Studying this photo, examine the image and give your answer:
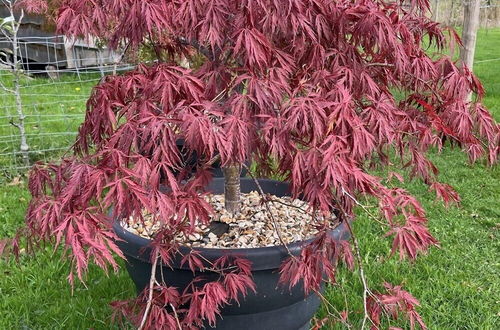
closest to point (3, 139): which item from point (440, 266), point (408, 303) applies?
point (440, 266)

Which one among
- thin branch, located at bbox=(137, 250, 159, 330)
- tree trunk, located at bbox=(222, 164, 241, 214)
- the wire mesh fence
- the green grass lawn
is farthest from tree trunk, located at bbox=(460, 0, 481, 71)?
thin branch, located at bbox=(137, 250, 159, 330)

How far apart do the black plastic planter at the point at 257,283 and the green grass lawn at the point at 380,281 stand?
256mm

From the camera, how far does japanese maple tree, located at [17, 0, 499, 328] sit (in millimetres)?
1562

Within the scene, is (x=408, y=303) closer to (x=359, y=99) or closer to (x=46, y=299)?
(x=359, y=99)

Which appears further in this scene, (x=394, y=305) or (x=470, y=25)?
(x=470, y=25)

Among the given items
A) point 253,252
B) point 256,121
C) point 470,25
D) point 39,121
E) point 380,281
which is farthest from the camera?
point 39,121

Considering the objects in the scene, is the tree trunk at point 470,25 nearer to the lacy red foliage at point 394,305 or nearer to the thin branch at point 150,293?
the lacy red foliage at point 394,305

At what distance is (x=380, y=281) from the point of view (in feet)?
9.92

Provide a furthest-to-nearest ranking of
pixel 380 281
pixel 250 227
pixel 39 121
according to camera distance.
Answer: pixel 39 121
pixel 380 281
pixel 250 227

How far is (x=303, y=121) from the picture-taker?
1610 millimetres

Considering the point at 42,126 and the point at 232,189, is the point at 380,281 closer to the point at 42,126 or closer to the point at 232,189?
the point at 232,189

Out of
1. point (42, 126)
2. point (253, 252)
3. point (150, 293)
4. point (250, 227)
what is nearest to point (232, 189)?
point (250, 227)

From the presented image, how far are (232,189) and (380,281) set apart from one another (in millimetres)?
1049

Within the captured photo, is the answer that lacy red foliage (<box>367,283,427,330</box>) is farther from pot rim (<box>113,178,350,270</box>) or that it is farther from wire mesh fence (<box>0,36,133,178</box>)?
wire mesh fence (<box>0,36,133,178</box>)
